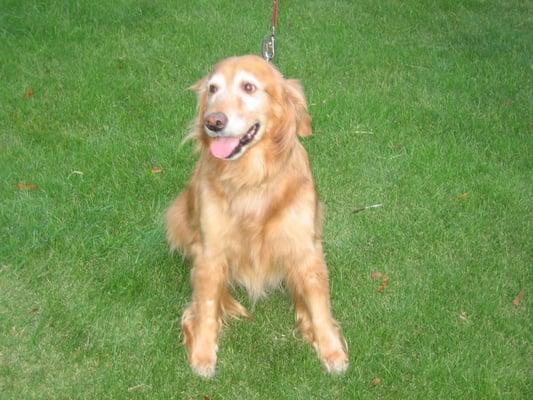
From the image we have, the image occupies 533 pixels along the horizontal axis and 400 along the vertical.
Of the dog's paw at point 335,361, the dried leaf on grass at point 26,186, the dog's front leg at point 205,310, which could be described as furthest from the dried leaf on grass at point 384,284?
the dried leaf on grass at point 26,186

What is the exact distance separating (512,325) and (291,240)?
130 cm

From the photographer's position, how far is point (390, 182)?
5.11 m

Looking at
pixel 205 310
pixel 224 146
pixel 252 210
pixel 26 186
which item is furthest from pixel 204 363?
pixel 26 186

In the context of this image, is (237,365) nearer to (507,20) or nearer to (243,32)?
(243,32)

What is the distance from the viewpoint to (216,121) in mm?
3086

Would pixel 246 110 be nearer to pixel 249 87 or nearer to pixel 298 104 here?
pixel 249 87

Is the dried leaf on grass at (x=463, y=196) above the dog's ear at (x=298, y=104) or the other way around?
the other way around

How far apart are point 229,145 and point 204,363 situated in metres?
1.08

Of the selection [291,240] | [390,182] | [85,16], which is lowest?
[85,16]

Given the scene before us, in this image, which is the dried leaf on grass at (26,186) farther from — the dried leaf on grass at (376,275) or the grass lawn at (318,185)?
the dried leaf on grass at (376,275)

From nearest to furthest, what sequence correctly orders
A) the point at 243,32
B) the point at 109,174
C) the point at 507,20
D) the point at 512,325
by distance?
1. the point at 512,325
2. the point at 109,174
3. the point at 243,32
4. the point at 507,20

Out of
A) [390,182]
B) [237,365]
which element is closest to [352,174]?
[390,182]

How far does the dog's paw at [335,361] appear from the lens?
3465mm

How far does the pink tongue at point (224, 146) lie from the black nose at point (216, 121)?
110 mm
